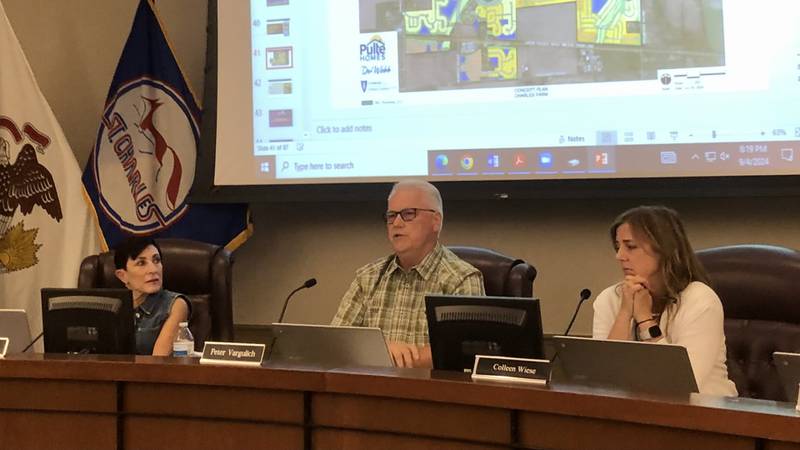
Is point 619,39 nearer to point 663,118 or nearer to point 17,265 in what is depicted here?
point 663,118

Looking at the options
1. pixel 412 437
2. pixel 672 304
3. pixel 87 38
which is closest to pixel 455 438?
pixel 412 437

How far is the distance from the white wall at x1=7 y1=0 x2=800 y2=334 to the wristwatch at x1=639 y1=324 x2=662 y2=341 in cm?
114

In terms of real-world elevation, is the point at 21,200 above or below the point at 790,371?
above

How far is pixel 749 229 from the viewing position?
3.47m

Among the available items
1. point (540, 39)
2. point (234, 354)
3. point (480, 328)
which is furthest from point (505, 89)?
point (234, 354)

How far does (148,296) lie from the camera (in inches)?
125

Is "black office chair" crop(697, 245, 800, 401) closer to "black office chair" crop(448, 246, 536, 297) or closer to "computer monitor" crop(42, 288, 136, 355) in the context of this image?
"black office chair" crop(448, 246, 536, 297)

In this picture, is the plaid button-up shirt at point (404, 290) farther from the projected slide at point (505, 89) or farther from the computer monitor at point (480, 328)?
the projected slide at point (505, 89)

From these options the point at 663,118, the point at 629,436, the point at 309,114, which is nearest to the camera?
the point at 629,436

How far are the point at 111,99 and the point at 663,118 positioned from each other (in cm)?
230

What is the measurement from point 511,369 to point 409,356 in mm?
675

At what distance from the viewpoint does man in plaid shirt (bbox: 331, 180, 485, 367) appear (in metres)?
2.88

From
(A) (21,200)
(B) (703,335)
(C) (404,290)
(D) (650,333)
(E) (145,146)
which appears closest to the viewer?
(B) (703,335)

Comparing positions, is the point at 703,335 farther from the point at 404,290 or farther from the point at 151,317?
the point at 151,317
